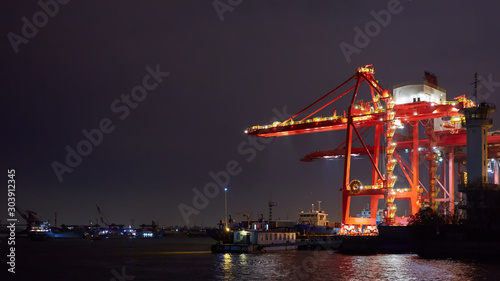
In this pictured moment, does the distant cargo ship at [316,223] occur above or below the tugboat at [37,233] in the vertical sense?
above

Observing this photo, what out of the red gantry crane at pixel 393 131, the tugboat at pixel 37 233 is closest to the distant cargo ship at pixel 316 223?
the red gantry crane at pixel 393 131

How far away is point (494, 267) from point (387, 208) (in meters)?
24.0

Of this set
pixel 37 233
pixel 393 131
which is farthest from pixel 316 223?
pixel 37 233

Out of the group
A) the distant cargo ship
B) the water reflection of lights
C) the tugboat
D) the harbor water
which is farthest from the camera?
the tugboat

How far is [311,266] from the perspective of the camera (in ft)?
160

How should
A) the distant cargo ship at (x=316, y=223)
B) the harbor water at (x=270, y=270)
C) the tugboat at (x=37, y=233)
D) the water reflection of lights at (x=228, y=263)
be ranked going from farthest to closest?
the tugboat at (x=37, y=233) → the distant cargo ship at (x=316, y=223) → the water reflection of lights at (x=228, y=263) → the harbor water at (x=270, y=270)

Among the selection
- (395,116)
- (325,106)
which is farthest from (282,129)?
(395,116)

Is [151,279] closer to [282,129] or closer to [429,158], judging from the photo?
[282,129]

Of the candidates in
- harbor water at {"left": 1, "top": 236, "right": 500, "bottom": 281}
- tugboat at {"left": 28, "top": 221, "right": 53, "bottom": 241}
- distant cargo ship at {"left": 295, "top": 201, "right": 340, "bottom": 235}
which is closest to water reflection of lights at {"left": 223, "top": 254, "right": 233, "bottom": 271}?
harbor water at {"left": 1, "top": 236, "right": 500, "bottom": 281}

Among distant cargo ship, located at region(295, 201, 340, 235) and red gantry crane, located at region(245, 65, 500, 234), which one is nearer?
red gantry crane, located at region(245, 65, 500, 234)

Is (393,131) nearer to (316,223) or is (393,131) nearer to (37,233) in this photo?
(316,223)

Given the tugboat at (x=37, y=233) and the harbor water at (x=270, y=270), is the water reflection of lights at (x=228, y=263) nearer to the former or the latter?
the harbor water at (x=270, y=270)

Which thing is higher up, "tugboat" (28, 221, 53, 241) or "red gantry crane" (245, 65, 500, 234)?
"red gantry crane" (245, 65, 500, 234)

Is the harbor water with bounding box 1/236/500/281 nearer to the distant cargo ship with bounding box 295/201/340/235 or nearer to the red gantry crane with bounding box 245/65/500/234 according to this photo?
the red gantry crane with bounding box 245/65/500/234
